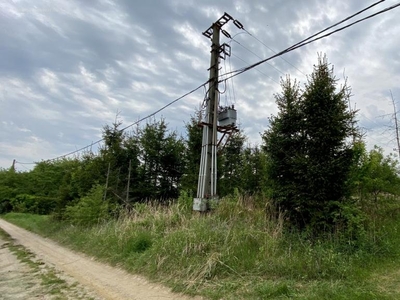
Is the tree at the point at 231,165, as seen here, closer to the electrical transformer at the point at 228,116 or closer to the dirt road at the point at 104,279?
the electrical transformer at the point at 228,116

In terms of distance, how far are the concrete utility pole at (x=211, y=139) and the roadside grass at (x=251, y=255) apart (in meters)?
0.61

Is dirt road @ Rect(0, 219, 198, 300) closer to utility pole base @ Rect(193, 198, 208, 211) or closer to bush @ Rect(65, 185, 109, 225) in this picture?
bush @ Rect(65, 185, 109, 225)

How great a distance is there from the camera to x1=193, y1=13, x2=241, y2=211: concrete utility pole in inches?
335

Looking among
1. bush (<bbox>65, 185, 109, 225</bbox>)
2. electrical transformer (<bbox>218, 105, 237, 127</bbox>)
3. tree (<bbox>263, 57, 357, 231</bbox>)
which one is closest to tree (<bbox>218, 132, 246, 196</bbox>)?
bush (<bbox>65, 185, 109, 225</bbox>)

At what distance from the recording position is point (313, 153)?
7.29 m

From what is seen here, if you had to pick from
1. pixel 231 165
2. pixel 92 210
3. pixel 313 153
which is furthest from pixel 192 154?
pixel 313 153

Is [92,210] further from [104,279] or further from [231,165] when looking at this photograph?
[231,165]

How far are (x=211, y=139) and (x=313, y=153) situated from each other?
9.80 feet

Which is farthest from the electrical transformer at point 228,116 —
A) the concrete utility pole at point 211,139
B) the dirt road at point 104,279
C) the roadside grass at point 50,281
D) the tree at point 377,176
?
the roadside grass at point 50,281

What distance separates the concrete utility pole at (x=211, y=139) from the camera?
27.9 ft

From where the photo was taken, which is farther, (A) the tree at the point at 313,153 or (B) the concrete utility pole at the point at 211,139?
(B) the concrete utility pole at the point at 211,139

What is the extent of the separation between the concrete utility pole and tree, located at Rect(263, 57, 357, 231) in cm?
165

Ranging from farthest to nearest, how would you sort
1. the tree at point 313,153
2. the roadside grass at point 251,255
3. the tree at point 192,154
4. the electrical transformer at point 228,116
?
the tree at point 192,154 < the electrical transformer at point 228,116 < the tree at point 313,153 < the roadside grass at point 251,255

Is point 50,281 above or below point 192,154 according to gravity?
below
